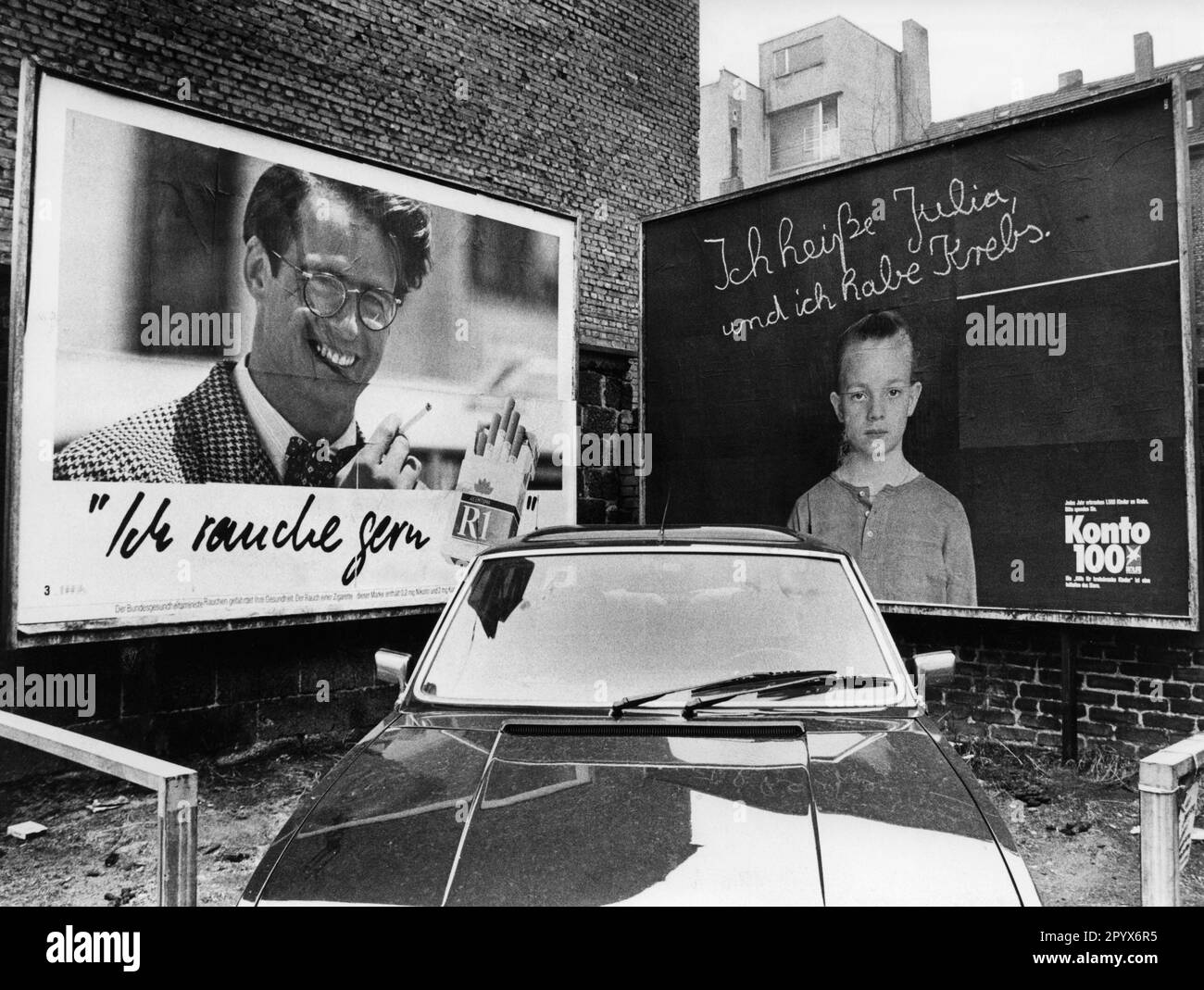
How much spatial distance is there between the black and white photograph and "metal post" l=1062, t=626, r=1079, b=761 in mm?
34

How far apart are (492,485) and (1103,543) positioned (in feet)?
13.0

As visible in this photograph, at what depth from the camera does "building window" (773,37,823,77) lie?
95.7 feet

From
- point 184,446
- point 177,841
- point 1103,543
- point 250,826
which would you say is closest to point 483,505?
point 184,446

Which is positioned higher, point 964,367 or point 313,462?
point 964,367

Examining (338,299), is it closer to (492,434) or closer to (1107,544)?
(492,434)

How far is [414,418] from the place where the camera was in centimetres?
633

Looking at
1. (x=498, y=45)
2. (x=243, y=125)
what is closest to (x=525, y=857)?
(x=243, y=125)

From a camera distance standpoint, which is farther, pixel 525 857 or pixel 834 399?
pixel 834 399

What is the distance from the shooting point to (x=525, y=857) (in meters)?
1.85

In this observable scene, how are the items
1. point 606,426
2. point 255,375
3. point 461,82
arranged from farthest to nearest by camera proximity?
Answer: 1. point 461,82
2. point 606,426
3. point 255,375

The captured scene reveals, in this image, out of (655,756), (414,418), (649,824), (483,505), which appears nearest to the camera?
(649,824)

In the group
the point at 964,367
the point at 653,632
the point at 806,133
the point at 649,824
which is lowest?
the point at 649,824
